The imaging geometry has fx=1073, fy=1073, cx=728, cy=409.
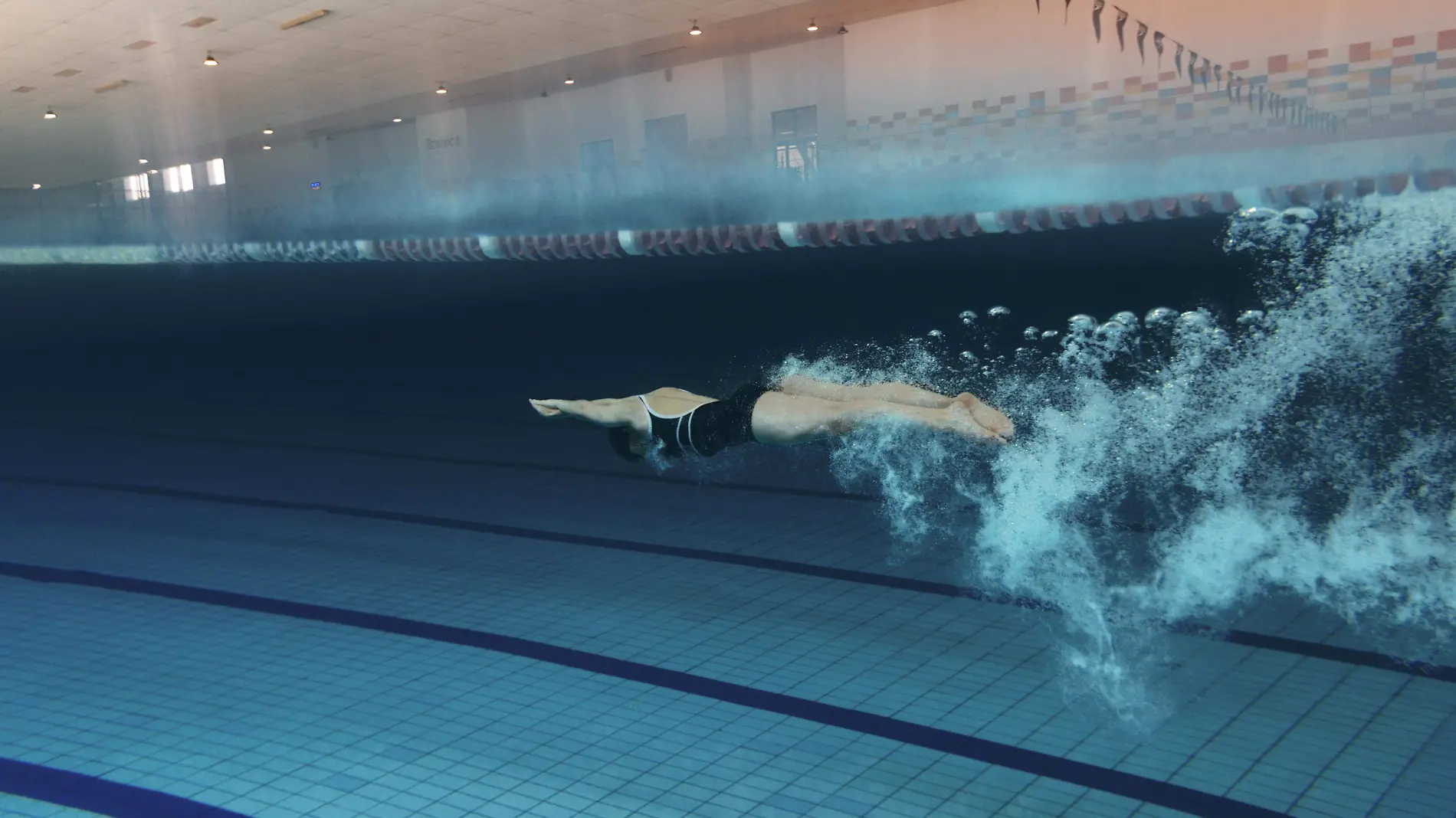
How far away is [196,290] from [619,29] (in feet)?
25.5

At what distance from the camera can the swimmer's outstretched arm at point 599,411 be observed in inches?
169

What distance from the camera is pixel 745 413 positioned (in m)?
4.32

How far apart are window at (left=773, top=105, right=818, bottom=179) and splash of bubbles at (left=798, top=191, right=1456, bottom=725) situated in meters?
1.91

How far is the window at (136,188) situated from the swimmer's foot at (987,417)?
9365 millimetres

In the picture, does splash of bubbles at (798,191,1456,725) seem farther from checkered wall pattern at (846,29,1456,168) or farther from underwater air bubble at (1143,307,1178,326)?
checkered wall pattern at (846,29,1456,168)

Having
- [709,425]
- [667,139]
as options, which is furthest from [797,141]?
[709,425]

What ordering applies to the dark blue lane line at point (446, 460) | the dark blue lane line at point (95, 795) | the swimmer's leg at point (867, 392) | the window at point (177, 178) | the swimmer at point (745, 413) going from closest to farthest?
the dark blue lane line at point (95, 795), the swimmer's leg at point (867, 392), the swimmer at point (745, 413), the dark blue lane line at point (446, 460), the window at point (177, 178)

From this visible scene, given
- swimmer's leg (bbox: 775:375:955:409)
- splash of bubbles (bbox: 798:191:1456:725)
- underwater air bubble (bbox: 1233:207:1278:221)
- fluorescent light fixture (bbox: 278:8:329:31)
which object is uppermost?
fluorescent light fixture (bbox: 278:8:329:31)

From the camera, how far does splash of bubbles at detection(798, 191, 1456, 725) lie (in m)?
4.48

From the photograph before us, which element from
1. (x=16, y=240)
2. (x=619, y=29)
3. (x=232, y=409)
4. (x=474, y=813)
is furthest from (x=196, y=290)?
(x=474, y=813)

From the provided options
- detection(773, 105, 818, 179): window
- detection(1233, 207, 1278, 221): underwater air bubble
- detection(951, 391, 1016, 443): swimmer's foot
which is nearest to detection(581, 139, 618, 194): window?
detection(773, 105, 818, 179): window

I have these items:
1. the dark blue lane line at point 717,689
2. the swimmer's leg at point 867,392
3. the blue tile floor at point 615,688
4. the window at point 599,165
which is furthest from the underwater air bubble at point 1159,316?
the dark blue lane line at point 717,689

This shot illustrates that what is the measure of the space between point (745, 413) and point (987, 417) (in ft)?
3.77

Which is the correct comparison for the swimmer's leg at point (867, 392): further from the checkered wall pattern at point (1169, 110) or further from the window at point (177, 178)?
the window at point (177, 178)
